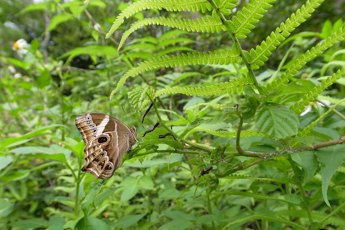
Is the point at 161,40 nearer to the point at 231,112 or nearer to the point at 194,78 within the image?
the point at 194,78

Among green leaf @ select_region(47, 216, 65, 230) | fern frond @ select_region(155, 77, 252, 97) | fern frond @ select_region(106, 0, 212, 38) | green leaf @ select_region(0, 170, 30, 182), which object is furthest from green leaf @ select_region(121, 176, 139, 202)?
fern frond @ select_region(106, 0, 212, 38)

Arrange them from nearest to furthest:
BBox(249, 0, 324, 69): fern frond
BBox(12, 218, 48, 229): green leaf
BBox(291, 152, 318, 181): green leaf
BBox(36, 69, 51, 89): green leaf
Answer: BBox(249, 0, 324, 69): fern frond → BBox(291, 152, 318, 181): green leaf → BBox(12, 218, 48, 229): green leaf → BBox(36, 69, 51, 89): green leaf

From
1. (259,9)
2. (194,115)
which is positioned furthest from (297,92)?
(259,9)

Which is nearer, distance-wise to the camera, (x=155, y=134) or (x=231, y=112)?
(x=231, y=112)

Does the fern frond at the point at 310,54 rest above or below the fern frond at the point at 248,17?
below

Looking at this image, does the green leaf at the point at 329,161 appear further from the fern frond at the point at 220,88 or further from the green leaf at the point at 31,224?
the green leaf at the point at 31,224

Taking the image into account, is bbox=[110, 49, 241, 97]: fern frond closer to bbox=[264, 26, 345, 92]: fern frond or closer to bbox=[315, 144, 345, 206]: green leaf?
bbox=[264, 26, 345, 92]: fern frond

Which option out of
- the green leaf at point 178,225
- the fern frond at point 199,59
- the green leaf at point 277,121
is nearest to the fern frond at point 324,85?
the green leaf at point 277,121
